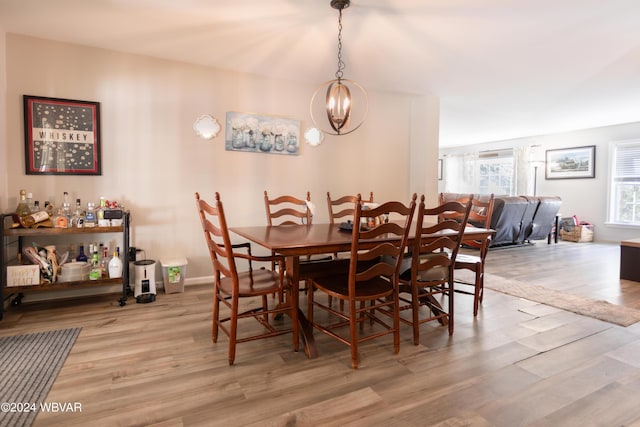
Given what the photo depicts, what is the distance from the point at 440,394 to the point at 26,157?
3665 millimetres

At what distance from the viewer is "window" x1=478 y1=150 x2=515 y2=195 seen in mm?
8879

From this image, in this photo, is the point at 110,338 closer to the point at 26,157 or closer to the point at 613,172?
the point at 26,157

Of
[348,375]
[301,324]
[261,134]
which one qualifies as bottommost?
[348,375]

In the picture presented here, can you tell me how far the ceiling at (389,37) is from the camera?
101 inches

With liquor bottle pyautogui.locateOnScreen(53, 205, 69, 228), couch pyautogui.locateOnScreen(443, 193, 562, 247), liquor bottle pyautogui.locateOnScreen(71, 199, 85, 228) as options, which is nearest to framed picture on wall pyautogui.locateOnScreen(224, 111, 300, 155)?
liquor bottle pyautogui.locateOnScreen(71, 199, 85, 228)

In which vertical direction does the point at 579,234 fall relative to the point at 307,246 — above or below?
below

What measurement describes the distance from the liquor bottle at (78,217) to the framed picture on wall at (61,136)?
1.02 feet

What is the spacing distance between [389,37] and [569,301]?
2.85 m

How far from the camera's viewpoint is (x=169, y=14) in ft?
8.75

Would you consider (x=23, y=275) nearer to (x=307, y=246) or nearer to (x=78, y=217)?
(x=78, y=217)

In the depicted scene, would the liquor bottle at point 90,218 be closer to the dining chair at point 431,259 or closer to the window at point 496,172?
the dining chair at point 431,259

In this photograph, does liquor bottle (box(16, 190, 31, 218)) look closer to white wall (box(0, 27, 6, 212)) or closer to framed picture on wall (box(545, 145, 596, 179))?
white wall (box(0, 27, 6, 212))

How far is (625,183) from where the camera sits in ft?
22.5

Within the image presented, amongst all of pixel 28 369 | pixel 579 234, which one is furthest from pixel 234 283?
pixel 579 234
